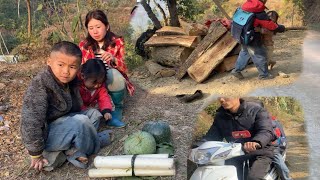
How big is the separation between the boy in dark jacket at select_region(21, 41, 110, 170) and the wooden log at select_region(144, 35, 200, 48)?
2.86 m

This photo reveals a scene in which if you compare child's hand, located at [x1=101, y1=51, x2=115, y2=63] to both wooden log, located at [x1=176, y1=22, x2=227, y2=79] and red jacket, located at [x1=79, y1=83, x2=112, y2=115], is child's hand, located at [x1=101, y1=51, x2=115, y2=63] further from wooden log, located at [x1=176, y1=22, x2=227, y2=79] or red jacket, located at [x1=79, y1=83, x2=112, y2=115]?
wooden log, located at [x1=176, y1=22, x2=227, y2=79]

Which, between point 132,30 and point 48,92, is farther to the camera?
point 132,30

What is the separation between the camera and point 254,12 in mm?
4980

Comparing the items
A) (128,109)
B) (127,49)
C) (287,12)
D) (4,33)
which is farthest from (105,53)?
(287,12)

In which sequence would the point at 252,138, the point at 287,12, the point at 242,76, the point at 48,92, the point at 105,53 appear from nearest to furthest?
1. the point at 48,92
2. the point at 252,138
3. the point at 105,53
4. the point at 242,76
5. the point at 287,12

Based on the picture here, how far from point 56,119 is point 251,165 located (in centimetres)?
161

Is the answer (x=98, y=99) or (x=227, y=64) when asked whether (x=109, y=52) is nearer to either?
(x=98, y=99)

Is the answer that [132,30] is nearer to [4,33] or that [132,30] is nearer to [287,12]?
[4,33]

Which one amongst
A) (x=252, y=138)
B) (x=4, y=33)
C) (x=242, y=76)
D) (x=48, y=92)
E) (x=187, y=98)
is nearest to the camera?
(x=48, y=92)

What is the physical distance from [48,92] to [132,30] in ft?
18.9

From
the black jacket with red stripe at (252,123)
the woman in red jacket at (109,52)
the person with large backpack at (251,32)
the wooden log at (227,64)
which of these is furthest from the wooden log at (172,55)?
the black jacket with red stripe at (252,123)

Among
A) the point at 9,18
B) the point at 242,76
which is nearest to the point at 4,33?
the point at 9,18

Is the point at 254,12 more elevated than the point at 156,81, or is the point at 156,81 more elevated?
the point at 254,12

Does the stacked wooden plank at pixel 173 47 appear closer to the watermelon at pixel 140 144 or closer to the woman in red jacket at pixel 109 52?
the woman in red jacket at pixel 109 52
